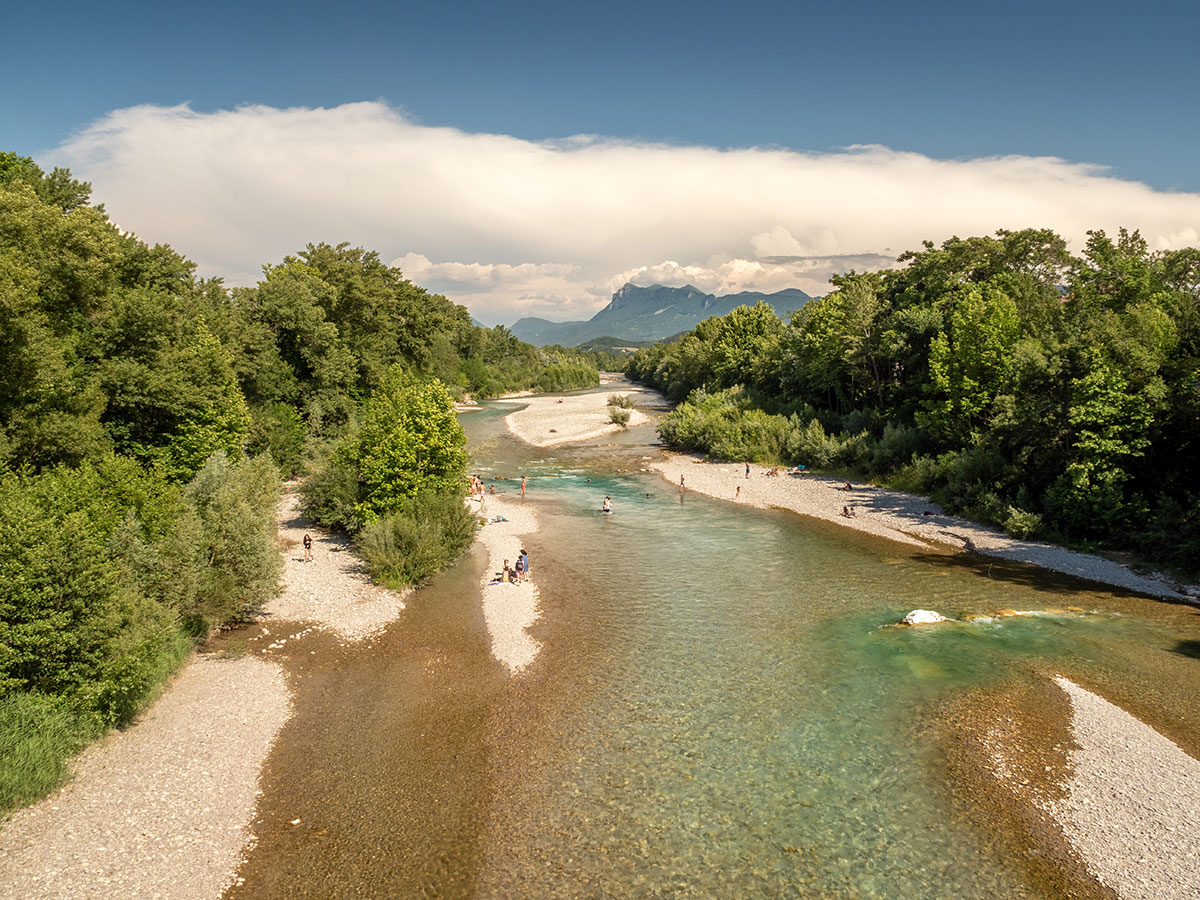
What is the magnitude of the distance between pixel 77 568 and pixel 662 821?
16.0 metres

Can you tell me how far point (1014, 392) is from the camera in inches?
1693

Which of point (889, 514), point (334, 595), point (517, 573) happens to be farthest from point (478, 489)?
point (889, 514)

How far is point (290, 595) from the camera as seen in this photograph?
1160 inches

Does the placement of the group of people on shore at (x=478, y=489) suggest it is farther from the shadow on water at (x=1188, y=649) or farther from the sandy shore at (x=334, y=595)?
the shadow on water at (x=1188, y=649)

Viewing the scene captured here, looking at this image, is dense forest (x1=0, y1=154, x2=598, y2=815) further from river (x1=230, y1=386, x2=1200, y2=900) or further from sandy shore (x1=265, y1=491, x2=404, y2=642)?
river (x1=230, y1=386, x2=1200, y2=900)

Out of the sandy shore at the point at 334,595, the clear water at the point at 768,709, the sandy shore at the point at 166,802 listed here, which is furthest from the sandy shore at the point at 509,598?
the sandy shore at the point at 166,802

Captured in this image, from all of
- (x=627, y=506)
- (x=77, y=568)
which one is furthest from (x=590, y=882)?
(x=627, y=506)

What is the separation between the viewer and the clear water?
47.9 ft

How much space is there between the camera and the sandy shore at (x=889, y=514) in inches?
1287

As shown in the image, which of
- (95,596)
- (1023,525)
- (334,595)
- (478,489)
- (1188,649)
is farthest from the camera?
(478,489)

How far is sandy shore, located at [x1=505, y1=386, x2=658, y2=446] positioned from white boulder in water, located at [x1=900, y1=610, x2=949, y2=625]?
60526 millimetres

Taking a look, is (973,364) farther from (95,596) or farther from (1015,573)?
(95,596)

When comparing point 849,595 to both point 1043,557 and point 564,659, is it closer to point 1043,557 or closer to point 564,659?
point 1043,557

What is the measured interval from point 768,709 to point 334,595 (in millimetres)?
19622
